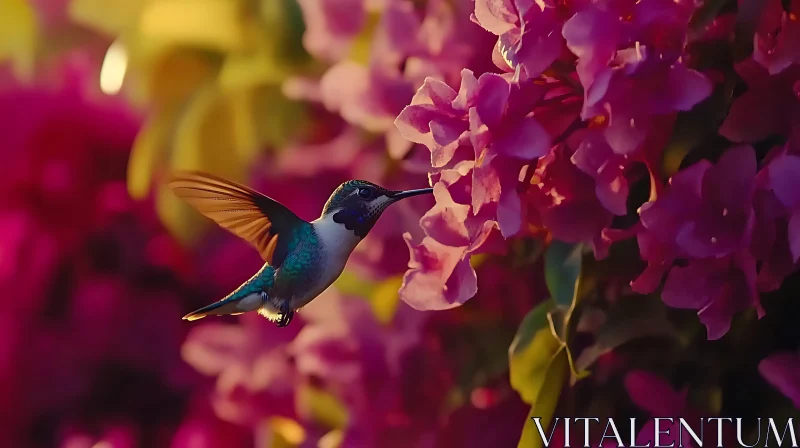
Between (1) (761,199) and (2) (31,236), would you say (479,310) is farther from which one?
(2) (31,236)

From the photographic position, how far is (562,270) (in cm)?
39

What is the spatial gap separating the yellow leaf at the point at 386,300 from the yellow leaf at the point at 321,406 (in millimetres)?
67

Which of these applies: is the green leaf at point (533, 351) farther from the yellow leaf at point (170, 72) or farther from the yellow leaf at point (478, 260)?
the yellow leaf at point (170, 72)

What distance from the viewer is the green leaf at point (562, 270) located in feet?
1.24

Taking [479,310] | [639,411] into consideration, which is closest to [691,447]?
[639,411]

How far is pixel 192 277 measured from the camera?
55 centimetres

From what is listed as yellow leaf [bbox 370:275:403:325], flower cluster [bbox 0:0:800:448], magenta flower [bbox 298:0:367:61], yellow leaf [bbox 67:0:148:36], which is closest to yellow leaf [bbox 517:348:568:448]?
flower cluster [bbox 0:0:800:448]

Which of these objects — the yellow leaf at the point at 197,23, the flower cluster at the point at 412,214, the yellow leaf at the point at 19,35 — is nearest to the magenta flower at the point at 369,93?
the flower cluster at the point at 412,214

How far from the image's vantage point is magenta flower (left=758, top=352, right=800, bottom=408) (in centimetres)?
35

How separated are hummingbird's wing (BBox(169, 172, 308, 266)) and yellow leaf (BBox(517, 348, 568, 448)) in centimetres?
13

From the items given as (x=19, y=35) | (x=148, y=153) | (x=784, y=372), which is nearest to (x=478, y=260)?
(x=784, y=372)

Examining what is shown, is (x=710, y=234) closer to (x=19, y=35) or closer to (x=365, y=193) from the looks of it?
(x=365, y=193)

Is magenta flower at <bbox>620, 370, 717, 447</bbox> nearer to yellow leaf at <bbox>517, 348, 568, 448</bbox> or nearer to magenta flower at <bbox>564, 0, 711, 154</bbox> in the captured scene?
yellow leaf at <bbox>517, 348, 568, 448</bbox>

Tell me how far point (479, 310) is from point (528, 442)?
86mm
